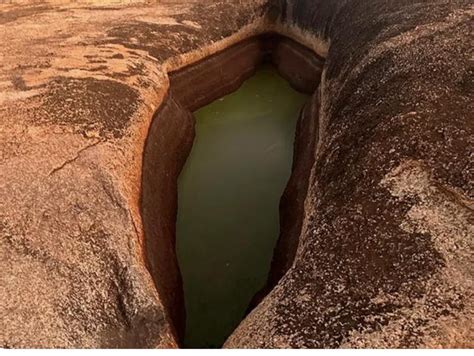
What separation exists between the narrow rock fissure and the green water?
0.03 metres

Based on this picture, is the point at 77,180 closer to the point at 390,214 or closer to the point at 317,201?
the point at 317,201

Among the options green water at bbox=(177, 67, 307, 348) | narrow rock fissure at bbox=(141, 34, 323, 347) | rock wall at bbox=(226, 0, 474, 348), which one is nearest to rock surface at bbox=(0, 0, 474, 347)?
rock wall at bbox=(226, 0, 474, 348)

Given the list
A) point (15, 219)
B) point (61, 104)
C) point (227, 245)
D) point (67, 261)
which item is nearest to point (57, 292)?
point (67, 261)

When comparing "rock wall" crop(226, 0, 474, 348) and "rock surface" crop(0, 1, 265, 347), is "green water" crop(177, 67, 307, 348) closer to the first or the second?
"rock surface" crop(0, 1, 265, 347)

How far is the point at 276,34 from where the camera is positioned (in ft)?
61.8

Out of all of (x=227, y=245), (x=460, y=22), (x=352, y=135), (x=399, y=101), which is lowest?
(x=227, y=245)

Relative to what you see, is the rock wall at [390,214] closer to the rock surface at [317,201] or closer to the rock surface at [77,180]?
the rock surface at [317,201]

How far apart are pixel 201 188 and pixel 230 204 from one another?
967 mm

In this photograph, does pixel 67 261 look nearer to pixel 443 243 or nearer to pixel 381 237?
pixel 381 237

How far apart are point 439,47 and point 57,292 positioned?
7.81 metres

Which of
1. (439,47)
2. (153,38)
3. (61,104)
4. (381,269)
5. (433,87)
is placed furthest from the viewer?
(153,38)

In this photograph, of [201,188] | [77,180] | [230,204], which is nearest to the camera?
[77,180]

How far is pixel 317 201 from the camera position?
25.8 feet

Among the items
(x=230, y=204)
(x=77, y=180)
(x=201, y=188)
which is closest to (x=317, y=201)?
(x=230, y=204)
